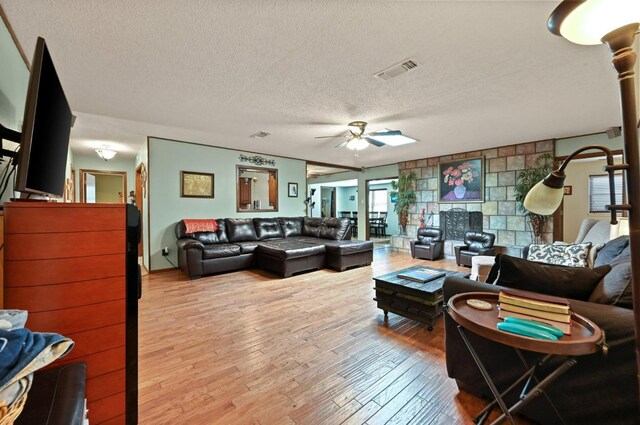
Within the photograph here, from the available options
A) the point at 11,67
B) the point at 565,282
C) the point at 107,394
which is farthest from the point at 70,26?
the point at 565,282

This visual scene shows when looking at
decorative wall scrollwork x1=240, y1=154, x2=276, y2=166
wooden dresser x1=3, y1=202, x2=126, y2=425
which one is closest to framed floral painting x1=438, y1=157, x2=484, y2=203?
decorative wall scrollwork x1=240, y1=154, x2=276, y2=166

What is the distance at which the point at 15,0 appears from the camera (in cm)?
163

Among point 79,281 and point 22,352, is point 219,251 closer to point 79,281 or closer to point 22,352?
point 79,281

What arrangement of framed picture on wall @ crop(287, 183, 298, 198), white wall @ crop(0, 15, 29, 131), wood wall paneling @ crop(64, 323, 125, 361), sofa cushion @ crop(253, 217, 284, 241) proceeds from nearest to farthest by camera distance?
wood wall paneling @ crop(64, 323, 125, 361), white wall @ crop(0, 15, 29, 131), sofa cushion @ crop(253, 217, 284, 241), framed picture on wall @ crop(287, 183, 298, 198)

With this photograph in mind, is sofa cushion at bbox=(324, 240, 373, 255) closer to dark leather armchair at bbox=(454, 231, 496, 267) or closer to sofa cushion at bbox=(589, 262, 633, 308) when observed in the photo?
dark leather armchair at bbox=(454, 231, 496, 267)

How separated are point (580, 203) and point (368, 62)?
7.61 meters

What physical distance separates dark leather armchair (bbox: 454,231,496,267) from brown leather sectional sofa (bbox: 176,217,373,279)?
6.28ft

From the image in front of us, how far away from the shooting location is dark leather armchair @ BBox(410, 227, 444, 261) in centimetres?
598

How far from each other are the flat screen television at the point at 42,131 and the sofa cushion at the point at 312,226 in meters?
4.75

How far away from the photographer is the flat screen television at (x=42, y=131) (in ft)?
3.41

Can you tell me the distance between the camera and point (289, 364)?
1.99m

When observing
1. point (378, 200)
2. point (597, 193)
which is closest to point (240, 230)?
point (378, 200)

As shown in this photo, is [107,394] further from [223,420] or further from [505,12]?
[505,12]

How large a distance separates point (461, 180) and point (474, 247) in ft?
5.67
